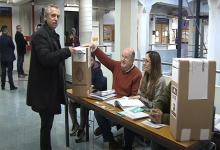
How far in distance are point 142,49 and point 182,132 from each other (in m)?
8.77

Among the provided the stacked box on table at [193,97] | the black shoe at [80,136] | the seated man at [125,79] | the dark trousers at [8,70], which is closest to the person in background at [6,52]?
the dark trousers at [8,70]

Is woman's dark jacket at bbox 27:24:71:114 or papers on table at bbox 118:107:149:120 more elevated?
woman's dark jacket at bbox 27:24:71:114

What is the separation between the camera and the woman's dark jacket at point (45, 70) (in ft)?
8.53

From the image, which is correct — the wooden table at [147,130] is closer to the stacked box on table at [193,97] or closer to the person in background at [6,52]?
the stacked box on table at [193,97]

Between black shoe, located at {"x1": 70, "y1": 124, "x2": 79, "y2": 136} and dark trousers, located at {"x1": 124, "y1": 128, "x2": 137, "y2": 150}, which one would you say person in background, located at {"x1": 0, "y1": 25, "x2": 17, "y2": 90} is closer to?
black shoe, located at {"x1": 70, "y1": 124, "x2": 79, "y2": 136}

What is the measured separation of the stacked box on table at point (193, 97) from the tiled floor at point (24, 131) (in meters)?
1.60

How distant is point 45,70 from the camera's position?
8.84 ft

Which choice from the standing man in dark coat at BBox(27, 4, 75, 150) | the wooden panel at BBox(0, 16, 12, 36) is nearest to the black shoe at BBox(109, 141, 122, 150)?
the standing man in dark coat at BBox(27, 4, 75, 150)

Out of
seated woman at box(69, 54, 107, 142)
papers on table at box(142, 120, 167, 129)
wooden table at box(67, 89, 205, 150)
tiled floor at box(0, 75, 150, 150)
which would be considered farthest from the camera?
seated woman at box(69, 54, 107, 142)

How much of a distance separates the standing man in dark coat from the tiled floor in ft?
2.69

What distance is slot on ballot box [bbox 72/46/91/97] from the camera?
2.92m

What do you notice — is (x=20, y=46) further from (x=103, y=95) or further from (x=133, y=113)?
(x=133, y=113)

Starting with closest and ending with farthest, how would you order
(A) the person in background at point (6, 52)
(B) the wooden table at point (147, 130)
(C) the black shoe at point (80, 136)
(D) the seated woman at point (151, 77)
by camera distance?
(B) the wooden table at point (147, 130) → (D) the seated woman at point (151, 77) → (C) the black shoe at point (80, 136) → (A) the person in background at point (6, 52)

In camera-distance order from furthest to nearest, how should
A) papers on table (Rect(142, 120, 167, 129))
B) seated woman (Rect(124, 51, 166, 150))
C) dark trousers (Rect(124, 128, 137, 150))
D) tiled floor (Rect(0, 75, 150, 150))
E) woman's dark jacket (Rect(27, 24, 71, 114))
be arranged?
tiled floor (Rect(0, 75, 150, 150)) < dark trousers (Rect(124, 128, 137, 150)) < seated woman (Rect(124, 51, 166, 150)) < woman's dark jacket (Rect(27, 24, 71, 114)) < papers on table (Rect(142, 120, 167, 129))
